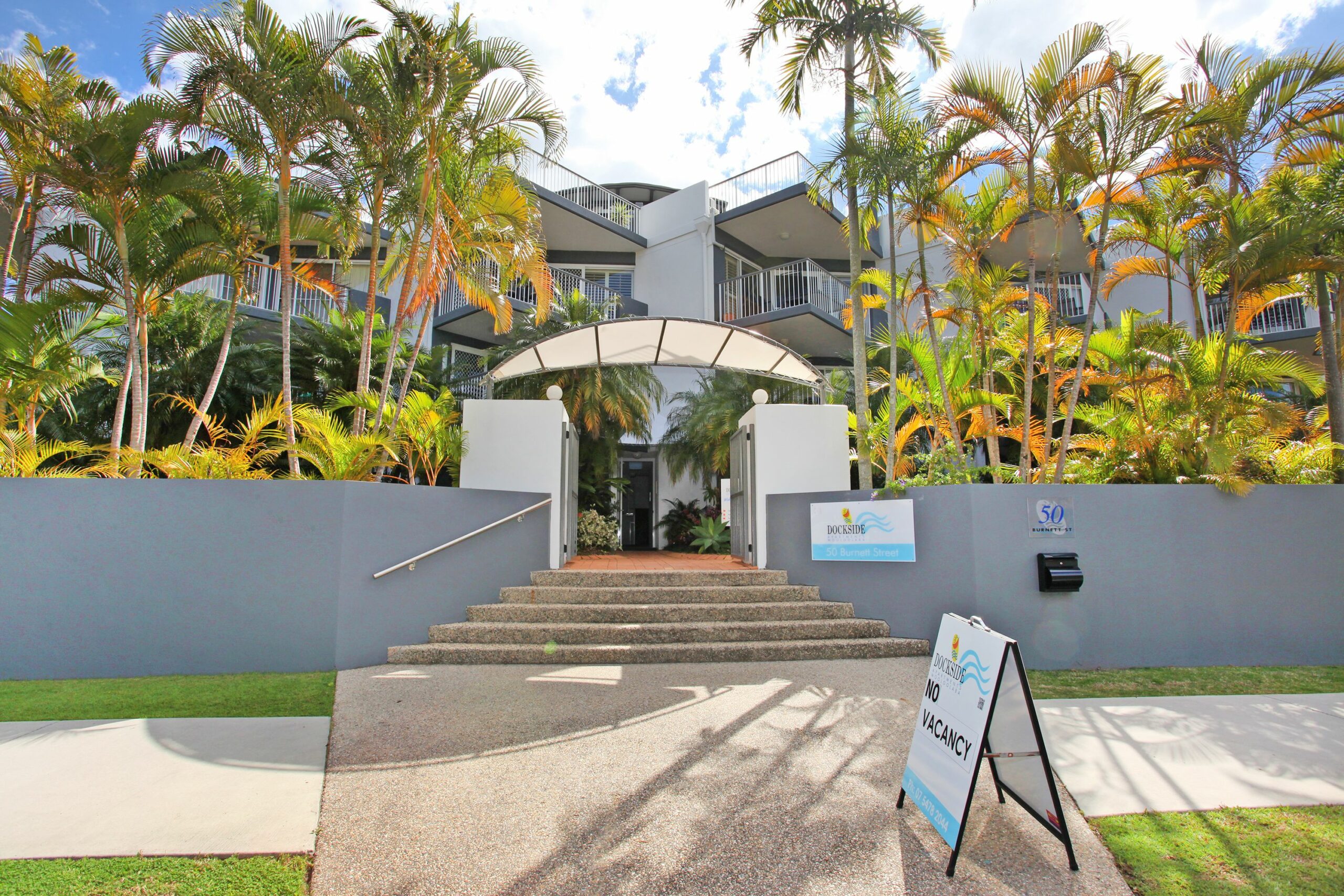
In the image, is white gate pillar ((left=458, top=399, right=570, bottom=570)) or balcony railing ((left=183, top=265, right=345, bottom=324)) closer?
white gate pillar ((left=458, top=399, right=570, bottom=570))

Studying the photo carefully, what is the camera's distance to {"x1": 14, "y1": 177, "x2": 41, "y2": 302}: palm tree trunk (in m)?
7.34

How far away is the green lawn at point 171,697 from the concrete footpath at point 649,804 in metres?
0.31

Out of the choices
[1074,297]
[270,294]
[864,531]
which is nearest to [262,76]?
[864,531]

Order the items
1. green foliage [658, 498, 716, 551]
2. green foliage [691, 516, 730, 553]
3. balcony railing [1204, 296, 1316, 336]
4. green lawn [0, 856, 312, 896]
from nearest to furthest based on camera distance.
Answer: green lawn [0, 856, 312, 896] → green foliage [691, 516, 730, 553] → green foliage [658, 498, 716, 551] → balcony railing [1204, 296, 1316, 336]

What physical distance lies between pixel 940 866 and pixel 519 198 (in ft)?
26.5

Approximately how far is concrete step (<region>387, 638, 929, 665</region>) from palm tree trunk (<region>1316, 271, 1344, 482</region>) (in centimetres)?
519

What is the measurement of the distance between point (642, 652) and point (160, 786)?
3708mm

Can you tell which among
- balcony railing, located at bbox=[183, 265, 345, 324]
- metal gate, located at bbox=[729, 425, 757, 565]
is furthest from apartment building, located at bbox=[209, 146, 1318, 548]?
metal gate, located at bbox=[729, 425, 757, 565]

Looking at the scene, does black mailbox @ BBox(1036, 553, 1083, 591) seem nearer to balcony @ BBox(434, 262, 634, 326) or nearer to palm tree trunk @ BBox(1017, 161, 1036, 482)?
palm tree trunk @ BBox(1017, 161, 1036, 482)

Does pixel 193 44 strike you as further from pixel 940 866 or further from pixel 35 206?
pixel 940 866

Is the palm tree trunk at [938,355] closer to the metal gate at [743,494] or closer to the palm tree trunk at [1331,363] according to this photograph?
the metal gate at [743,494]

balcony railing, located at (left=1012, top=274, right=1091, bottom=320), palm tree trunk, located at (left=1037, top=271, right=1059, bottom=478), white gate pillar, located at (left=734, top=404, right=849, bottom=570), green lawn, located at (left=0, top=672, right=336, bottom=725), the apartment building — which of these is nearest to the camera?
green lawn, located at (left=0, top=672, right=336, bottom=725)

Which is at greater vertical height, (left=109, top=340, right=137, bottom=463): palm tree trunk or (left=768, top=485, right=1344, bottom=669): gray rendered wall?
(left=109, top=340, right=137, bottom=463): palm tree trunk

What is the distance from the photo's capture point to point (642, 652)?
6.43 m
